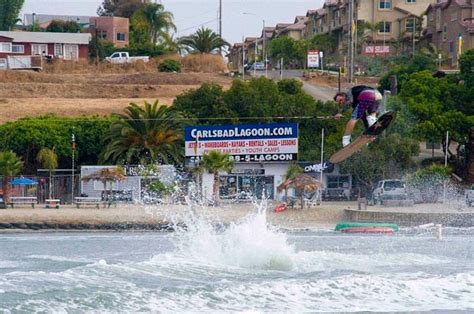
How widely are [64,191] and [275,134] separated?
1138 cm

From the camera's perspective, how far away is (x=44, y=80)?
8825 cm

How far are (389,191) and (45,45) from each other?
57916 mm

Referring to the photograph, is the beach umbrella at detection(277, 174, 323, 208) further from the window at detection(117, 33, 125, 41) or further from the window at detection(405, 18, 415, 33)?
the window at detection(117, 33, 125, 41)

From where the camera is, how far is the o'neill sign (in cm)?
5400

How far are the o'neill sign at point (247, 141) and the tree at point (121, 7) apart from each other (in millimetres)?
68624

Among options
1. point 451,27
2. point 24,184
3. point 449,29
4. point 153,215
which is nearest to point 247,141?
point 153,215

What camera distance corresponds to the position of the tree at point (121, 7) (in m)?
125

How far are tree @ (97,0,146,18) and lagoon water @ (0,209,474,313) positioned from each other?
92.0 meters

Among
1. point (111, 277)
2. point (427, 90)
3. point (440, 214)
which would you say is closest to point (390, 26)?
point (427, 90)

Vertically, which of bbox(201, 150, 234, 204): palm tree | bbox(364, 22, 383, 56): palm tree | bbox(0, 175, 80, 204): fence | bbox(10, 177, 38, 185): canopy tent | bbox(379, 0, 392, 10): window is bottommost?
bbox(0, 175, 80, 204): fence

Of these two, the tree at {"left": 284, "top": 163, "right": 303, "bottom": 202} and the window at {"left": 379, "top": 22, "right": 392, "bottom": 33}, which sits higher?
the window at {"left": 379, "top": 22, "right": 392, "bottom": 33}

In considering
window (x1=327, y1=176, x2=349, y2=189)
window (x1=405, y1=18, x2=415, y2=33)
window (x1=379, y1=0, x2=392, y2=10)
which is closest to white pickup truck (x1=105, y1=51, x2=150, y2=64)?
window (x1=379, y1=0, x2=392, y2=10)

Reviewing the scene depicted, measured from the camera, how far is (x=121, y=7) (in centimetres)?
12738

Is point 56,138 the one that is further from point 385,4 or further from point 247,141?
point 385,4
